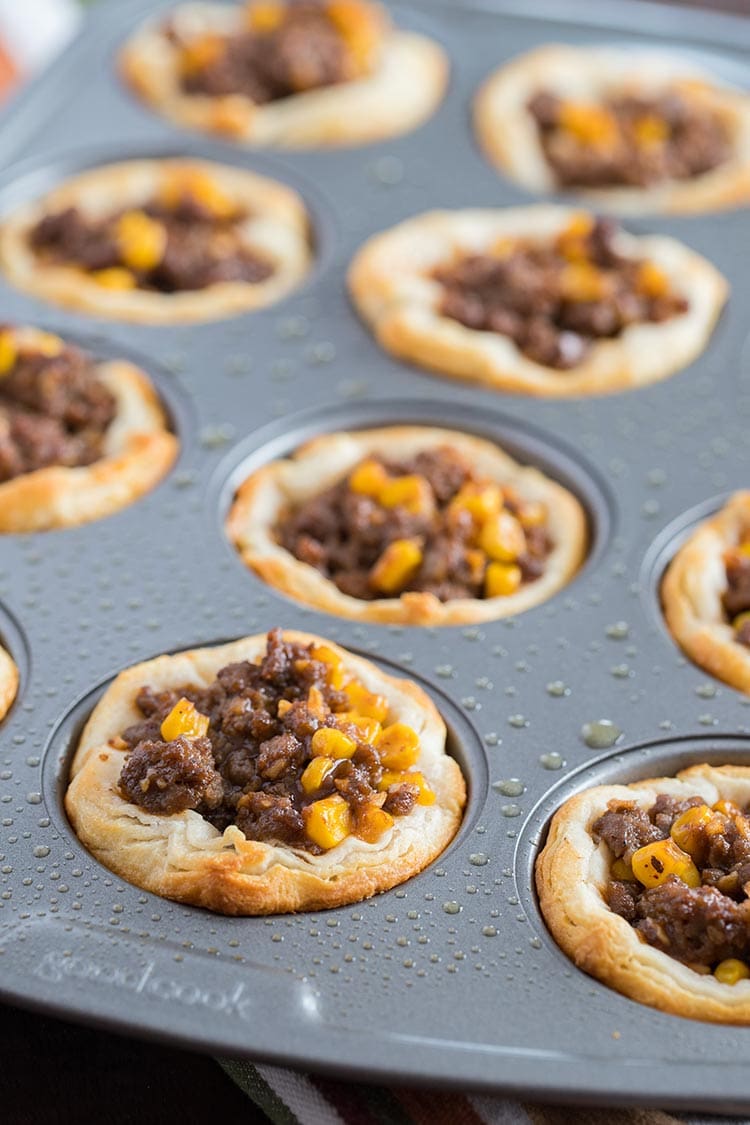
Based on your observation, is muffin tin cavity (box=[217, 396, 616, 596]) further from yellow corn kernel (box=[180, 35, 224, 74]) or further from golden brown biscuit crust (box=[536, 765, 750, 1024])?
yellow corn kernel (box=[180, 35, 224, 74])

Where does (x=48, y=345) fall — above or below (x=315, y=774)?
above

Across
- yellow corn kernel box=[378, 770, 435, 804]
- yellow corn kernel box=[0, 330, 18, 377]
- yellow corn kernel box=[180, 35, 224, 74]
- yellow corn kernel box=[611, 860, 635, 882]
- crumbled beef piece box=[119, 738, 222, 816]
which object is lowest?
yellow corn kernel box=[611, 860, 635, 882]

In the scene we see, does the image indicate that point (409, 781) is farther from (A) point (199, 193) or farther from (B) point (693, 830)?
(A) point (199, 193)

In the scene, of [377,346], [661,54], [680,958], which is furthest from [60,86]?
[680,958]

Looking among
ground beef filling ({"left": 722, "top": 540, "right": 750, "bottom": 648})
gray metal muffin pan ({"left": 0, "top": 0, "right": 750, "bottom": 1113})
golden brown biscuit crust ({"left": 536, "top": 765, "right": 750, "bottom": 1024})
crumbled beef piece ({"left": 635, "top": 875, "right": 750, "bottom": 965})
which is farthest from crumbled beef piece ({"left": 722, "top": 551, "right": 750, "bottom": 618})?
crumbled beef piece ({"left": 635, "top": 875, "right": 750, "bottom": 965})

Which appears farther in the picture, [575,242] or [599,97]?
[599,97]

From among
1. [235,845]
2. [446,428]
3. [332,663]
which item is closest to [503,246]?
[446,428]
